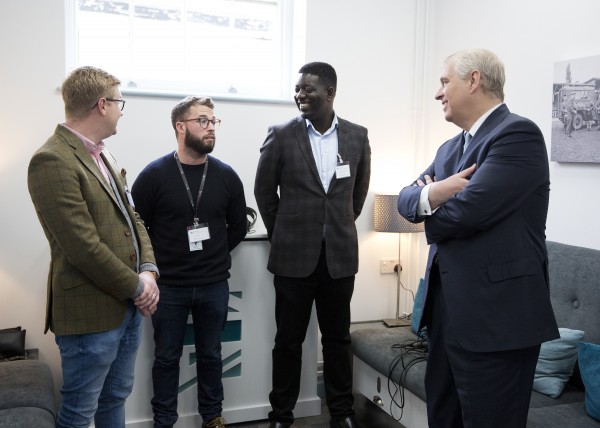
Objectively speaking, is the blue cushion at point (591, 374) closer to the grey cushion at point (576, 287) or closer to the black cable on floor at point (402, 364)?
the grey cushion at point (576, 287)

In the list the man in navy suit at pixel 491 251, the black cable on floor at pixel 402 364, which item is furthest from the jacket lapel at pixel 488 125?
the black cable on floor at pixel 402 364

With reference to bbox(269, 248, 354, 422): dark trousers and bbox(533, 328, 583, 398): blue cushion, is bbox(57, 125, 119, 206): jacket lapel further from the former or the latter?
bbox(533, 328, 583, 398): blue cushion

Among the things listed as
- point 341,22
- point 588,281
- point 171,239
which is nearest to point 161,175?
point 171,239

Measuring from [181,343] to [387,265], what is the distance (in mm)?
1629

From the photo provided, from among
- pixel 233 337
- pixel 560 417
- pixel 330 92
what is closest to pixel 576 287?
pixel 560 417

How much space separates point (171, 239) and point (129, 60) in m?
1.36

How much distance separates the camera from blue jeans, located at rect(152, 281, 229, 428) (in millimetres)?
2561

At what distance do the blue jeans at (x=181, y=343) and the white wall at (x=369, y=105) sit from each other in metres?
0.81

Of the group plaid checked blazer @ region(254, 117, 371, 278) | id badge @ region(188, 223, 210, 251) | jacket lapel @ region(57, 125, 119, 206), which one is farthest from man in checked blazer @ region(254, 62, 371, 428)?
jacket lapel @ region(57, 125, 119, 206)

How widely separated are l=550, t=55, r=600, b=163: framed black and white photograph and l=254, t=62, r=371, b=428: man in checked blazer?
95cm

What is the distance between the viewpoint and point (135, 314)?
196 centimetres

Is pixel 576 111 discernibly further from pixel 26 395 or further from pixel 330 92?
pixel 26 395

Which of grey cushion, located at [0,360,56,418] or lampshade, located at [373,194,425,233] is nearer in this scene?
grey cushion, located at [0,360,56,418]

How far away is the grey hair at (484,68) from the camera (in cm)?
170
